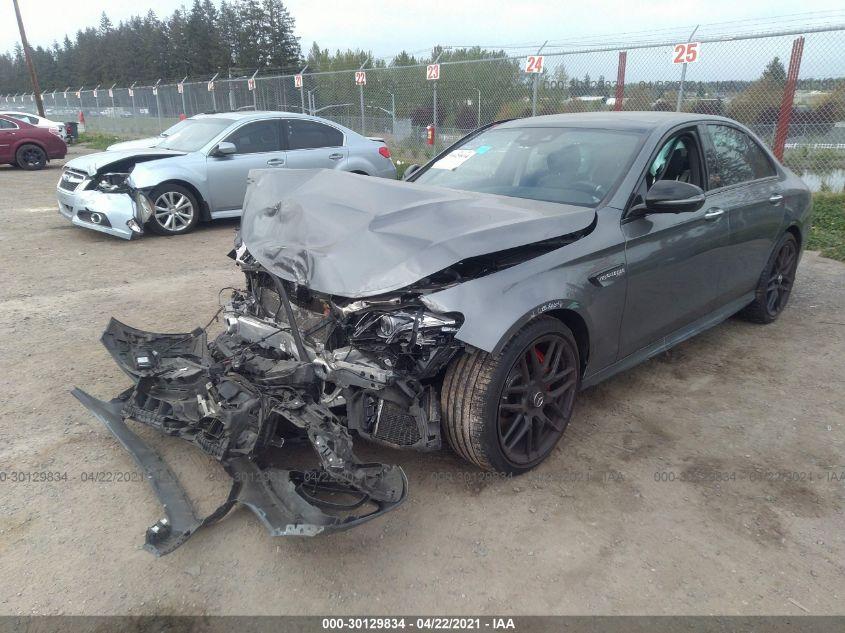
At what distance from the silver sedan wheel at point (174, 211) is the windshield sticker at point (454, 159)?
5.06m

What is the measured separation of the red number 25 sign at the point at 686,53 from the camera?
9.70 meters

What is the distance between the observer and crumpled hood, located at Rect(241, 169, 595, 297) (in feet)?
8.75

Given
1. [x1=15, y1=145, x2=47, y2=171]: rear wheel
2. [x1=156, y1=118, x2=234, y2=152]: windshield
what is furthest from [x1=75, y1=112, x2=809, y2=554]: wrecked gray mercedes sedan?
[x1=15, y1=145, x2=47, y2=171]: rear wheel

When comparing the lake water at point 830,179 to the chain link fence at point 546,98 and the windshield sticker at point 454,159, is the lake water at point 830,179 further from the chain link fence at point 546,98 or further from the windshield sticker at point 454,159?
the windshield sticker at point 454,159

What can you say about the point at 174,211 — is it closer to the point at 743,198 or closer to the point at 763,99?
the point at 743,198

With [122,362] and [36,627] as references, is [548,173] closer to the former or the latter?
[122,362]

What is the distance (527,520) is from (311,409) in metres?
1.09

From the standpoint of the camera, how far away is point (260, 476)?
8.73ft

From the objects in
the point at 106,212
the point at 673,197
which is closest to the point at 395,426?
the point at 673,197

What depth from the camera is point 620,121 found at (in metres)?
3.83

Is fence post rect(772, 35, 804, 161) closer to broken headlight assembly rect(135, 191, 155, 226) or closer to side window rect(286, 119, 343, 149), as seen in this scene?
side window rect(286, 119, 343, 149)

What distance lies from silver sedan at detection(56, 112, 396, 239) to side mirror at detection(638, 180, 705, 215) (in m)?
6.52

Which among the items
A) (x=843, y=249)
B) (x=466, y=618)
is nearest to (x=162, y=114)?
(x=843, y=249)

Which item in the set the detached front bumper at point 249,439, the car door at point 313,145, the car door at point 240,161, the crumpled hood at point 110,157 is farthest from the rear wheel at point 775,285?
the crumpled hood at point 110,157
